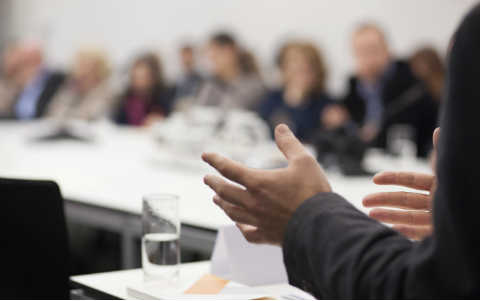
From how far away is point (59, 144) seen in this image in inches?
156

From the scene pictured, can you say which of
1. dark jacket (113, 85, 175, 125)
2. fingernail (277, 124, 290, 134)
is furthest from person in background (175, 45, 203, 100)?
fingernail (277, 124, 290, 134)

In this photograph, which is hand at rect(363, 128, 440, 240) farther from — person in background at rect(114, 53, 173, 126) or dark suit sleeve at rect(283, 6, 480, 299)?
person in background at rect(114, 53, 173, 126)

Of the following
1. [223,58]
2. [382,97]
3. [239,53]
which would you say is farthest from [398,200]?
[239,53]

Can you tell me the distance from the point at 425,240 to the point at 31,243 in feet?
2.44

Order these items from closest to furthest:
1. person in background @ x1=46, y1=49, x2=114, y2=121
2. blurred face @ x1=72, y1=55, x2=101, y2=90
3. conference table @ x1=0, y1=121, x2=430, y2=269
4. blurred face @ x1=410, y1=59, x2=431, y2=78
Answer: conference table @ x1=0, y1=121, x2=430, y2=269
blurred face @ x1=410, y1=59, x2=431, y2=78
person in background @ x1=46, y1=49, x2=114, y2=121
blurred face @ x1=72, y1=55, x2=101, y2=90

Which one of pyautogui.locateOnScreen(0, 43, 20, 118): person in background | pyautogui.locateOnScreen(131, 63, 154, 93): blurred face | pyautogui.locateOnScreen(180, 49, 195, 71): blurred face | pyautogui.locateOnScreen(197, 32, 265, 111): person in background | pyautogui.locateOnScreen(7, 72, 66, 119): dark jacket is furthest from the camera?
pyautogui.locateOnScreen(180, 49, 195, 71): blurred face

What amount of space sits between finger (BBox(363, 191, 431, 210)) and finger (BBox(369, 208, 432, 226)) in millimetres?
12

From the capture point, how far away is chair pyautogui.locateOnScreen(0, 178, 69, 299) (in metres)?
1.18

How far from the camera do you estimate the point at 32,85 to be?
6387 mm

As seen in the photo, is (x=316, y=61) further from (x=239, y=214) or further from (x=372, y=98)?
(x=239, y=214)

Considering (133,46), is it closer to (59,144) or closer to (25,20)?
(25,20)

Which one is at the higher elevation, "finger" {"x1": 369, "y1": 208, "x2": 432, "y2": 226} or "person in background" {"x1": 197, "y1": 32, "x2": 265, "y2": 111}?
"person in background" {"x1": 197, "y1": 32, "x2": 265, "y2": 111}

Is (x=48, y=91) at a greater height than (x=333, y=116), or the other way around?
(x=48, y=91)

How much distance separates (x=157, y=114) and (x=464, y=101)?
5286 mm
